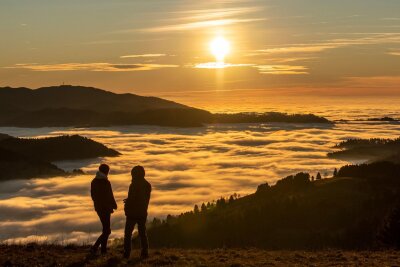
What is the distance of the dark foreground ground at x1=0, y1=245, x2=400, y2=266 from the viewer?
782 inches

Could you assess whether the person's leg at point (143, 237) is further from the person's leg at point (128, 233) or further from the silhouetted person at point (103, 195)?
the silhouetted person at point (103, 195)

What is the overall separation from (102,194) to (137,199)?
1.38m

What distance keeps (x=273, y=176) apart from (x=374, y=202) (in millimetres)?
102091

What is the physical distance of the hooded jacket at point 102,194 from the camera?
65.5ft

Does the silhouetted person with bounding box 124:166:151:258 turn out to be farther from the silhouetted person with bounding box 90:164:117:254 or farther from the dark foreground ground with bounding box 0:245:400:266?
the dark foreground ground with bounding box 0:245:400:266

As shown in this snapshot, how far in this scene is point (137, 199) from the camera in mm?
19641

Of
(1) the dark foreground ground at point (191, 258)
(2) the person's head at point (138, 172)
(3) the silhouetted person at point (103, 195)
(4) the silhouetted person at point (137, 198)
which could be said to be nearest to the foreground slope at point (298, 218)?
(1) the dark foreground ground at point (191, 258)

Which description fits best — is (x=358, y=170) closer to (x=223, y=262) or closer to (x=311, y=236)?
(x=311, y=236)

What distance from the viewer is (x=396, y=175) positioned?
352ft

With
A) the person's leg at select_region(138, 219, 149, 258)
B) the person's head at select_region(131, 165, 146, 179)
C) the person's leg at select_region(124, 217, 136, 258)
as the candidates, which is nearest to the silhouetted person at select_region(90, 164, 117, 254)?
the person's leg at select_region(124, 217, 136, 258)

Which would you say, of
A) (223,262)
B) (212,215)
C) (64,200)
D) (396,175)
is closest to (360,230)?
(212,215)

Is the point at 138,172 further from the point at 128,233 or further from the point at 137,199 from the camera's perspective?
the point at 128,233

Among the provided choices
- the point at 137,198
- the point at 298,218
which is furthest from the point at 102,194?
the point at 298,218

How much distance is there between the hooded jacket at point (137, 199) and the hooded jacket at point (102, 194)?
2.61 ft
